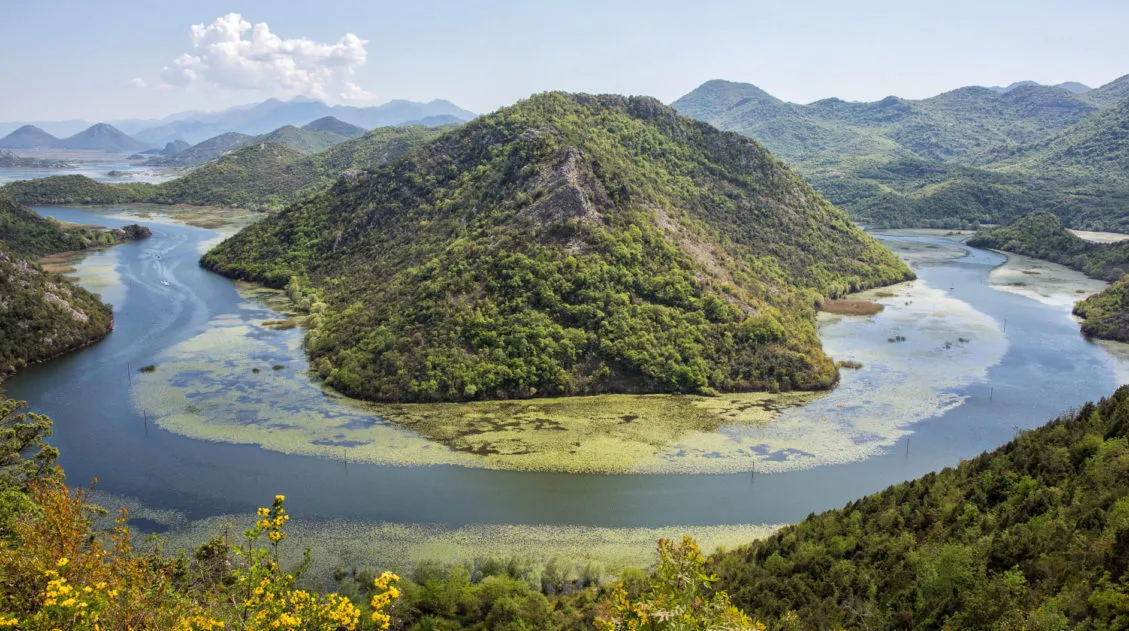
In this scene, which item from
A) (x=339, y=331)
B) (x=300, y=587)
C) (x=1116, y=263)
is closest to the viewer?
(x=300, y=587)

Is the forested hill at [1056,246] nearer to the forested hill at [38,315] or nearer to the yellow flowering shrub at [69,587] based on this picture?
the yellow flowering shrub at [69,587]

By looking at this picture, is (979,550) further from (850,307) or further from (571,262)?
(850,307)

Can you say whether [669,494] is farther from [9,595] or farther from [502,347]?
[9,595]

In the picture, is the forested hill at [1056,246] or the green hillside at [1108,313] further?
the forested hill at [1056,246]

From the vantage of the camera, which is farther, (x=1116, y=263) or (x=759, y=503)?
(x=1116, y=263)

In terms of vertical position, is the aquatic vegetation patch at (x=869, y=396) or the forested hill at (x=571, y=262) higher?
the forested hill at (x=571, y=262)

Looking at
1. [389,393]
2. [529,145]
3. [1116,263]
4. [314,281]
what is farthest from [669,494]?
[1116,263]

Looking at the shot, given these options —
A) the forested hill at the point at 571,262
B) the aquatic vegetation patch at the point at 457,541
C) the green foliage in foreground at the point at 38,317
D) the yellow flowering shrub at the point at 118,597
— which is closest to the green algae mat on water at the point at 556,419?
the forested hill at the point at 571,262
